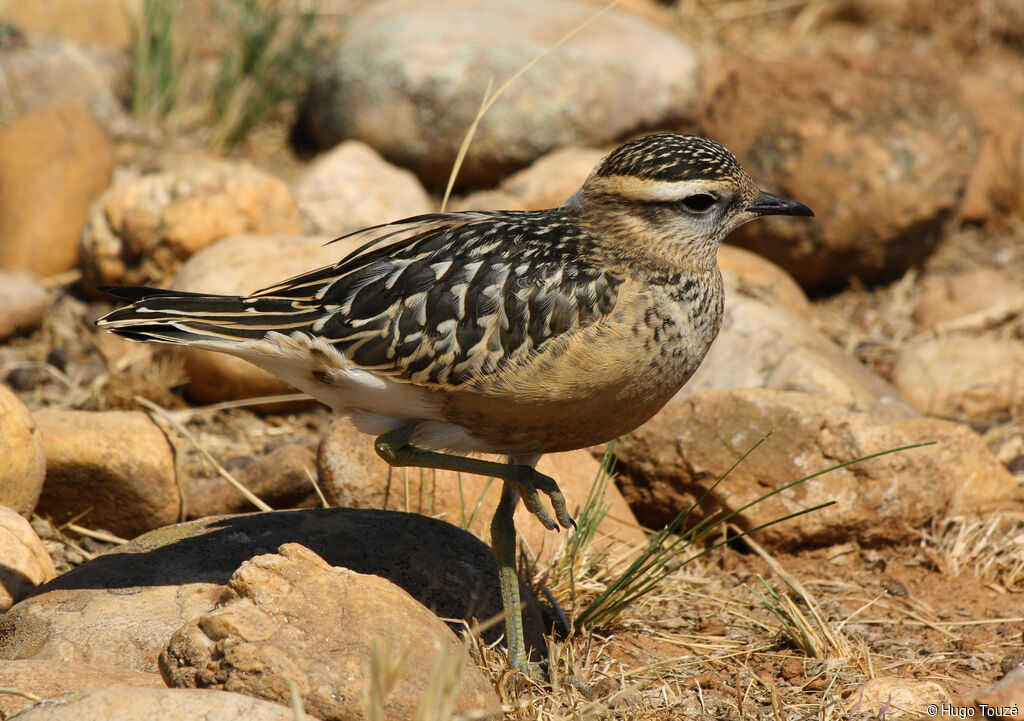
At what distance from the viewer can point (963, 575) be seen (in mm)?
5551

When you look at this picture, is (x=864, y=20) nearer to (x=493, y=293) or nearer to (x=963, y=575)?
(x=963, y=575)

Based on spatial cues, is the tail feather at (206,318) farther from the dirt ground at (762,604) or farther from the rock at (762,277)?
the rock at (762,277)

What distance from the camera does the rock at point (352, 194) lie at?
830 centimetres

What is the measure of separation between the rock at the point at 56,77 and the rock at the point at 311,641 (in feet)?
23.3

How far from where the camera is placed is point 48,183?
26.5 feet

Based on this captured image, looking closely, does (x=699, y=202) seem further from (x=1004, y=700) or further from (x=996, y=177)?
(x=996, y=177)

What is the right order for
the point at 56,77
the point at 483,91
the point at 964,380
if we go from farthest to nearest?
the point at 56,77, the point at 483,91, the point at 964,380

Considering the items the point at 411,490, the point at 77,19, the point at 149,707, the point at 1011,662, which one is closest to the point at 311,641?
the point at 149,707

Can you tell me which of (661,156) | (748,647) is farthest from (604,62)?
(748,647)

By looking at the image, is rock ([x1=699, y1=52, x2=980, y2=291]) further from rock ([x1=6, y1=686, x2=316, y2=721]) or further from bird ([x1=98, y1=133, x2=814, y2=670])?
rock ([x1=6, y1=686, x2=316, y2=721])

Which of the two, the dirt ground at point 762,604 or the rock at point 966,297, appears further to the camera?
the rock at point 966,297

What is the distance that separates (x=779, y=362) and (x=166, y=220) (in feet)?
14.4

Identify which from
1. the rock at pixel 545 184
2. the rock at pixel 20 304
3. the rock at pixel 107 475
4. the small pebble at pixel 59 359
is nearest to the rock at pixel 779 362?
the rock at pixel 545 184

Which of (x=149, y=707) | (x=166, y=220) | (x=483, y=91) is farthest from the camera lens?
(x=483, y=91)
